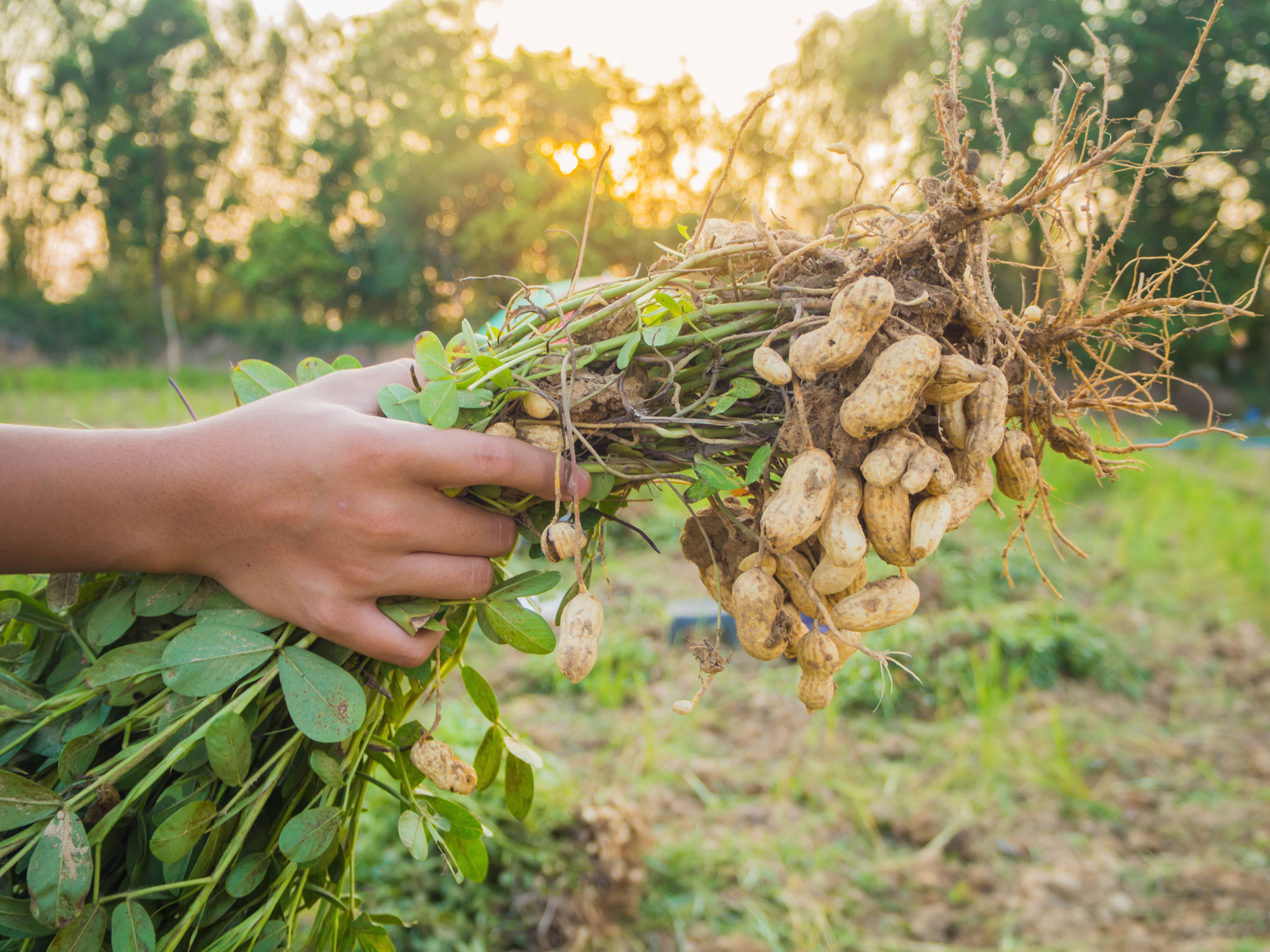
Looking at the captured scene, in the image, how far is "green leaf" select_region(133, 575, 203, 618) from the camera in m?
0.85

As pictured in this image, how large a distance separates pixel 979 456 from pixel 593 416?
15.9 inches

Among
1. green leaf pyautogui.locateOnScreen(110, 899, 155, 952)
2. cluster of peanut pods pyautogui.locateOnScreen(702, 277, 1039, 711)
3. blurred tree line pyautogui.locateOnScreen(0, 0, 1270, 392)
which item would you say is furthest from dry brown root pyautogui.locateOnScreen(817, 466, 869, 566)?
blurred tree line pyautogui.locateOnScreen(0, 0, 1270, 392)

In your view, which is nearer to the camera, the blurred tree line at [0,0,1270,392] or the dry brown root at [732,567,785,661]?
the dry brown root at [732,567,785,661]

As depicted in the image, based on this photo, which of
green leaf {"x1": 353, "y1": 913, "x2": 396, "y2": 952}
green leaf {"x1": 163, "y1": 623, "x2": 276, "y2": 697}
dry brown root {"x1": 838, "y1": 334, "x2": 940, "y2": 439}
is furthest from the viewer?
green leaf {"x1": 353, "y1": 913, "x2": 396, "y2": 952}

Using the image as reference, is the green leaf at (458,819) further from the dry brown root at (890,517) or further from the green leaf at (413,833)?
the dry brown root at (890,517)

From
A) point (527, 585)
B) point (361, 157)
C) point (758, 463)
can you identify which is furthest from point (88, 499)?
point (361, 157)

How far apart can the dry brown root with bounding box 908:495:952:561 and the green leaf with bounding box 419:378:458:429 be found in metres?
0.49

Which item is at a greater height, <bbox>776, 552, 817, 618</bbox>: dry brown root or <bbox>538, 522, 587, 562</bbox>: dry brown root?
<bbox>538, 522, 587, 562</bbox>: dry brown root

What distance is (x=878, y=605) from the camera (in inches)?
29.6

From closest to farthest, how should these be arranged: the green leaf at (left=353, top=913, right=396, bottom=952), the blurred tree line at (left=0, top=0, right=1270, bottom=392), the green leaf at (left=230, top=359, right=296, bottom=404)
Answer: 1. the green leaf at (left=353, top=913, right=396, bottom=952)
2. the green leaf at (left=230, top=359, right=296, bottom=404)
3. the blurred tree line at (left=0, top=0, right=1270, bottom=392)

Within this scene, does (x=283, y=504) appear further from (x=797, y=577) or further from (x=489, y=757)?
(x=797, y=577)

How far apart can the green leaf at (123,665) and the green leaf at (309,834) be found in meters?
0.23

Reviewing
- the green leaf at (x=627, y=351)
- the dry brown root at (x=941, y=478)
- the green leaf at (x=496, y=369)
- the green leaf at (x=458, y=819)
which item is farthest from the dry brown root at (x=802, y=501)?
the green leaf at (x=458, y=819)

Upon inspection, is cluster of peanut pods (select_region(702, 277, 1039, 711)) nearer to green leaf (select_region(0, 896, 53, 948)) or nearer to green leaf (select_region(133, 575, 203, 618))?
green leaf (select_region(133, 575, 203, 618))
